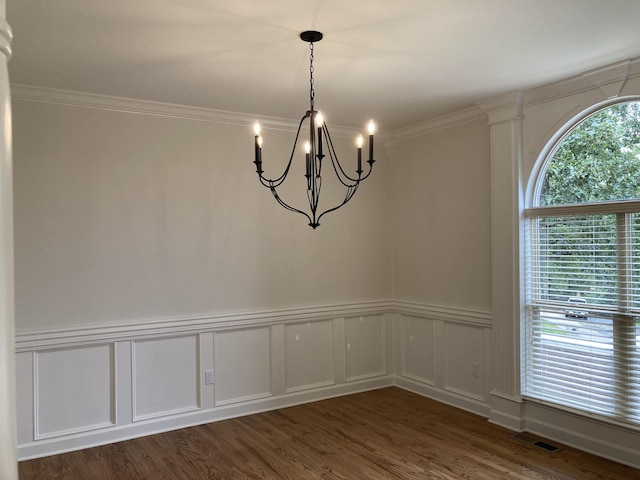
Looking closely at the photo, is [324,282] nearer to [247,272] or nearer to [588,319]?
[247,272]

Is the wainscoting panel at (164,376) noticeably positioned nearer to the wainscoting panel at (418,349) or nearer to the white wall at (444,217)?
the wainscoting panel at (418,349)

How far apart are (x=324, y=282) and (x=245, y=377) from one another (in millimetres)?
1156

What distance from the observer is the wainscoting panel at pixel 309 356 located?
4.66 meters

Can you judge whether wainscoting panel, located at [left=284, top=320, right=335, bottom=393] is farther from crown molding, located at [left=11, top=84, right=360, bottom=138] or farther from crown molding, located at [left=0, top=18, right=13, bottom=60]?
crown molding, located at [left=0, top=18, right=13, bottom=60]

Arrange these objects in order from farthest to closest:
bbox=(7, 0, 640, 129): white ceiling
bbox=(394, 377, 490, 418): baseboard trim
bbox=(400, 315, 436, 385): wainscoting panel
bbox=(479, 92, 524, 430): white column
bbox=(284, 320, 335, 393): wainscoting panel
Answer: bbox=(400, 315, 436, 385): wainscoting panel < bbox=(284, 320, 335, 393): wainscoting panel < bbox=(394, 377, 490, 418): baseboard trim < bbox=(479, 92, 524, 430): white column < bbox=(7, 0, 640, 129): white ceiling

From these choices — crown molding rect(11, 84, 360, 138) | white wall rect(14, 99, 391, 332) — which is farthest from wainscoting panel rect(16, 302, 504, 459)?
crown molding rect(11, 84, 360, 138)

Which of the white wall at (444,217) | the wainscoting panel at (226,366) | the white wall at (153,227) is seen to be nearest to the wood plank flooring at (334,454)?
the wainscoting panel at (226,366)

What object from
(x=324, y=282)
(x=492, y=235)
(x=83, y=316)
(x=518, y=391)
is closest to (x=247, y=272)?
(x=324, y=282)

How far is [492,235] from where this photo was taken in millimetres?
4121

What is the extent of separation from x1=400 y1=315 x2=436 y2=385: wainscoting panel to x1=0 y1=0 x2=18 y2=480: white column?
173 inches

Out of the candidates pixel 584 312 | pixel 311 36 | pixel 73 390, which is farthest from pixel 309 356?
pixel 311 36

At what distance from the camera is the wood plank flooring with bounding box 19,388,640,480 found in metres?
3.23

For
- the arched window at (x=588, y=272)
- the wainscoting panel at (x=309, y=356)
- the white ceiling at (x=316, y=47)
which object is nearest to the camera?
the white ceiling at (x=316, y=47)

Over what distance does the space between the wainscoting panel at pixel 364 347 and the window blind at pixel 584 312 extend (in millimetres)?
1617
